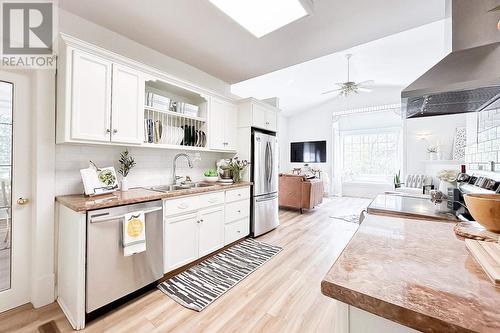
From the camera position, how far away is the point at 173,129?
2646 mm

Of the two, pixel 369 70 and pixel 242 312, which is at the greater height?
pixel 369 70

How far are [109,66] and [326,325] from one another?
2876 mm

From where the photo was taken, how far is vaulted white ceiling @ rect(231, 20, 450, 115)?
388cm

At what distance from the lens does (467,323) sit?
0.42 metres

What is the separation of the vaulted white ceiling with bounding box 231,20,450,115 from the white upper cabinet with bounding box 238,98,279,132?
1.32 metres

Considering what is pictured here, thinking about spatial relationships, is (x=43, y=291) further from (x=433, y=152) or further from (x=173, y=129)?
(x=433, y=152)

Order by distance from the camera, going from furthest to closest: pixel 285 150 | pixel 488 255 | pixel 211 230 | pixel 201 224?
pixel 285 150, pixel 211 230, pixel 201 224, pixel 488 255

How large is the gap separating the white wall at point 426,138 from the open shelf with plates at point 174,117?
227 inches

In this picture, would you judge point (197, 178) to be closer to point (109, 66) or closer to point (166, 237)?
point (166, 237)

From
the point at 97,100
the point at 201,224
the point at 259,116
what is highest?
the point at 259,116

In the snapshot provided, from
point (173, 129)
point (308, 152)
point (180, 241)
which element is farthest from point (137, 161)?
point (308, 152)

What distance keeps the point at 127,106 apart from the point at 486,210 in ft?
8.58

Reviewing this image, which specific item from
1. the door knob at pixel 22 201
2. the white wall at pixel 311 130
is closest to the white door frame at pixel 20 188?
the door knob at pixel 22 201

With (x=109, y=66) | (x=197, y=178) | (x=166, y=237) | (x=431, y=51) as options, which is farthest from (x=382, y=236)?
(x=431, y=51)
